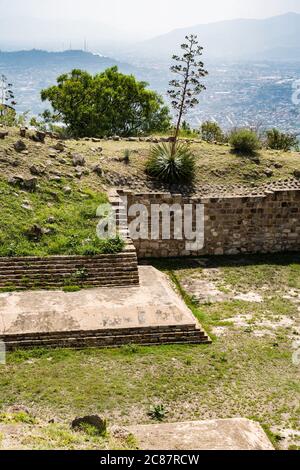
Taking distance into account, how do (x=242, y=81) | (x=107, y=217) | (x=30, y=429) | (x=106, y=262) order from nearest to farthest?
1. (x=30, y=429)
2. (x=106, y=262)
3. (x=107, y=217)
4. (x=242, y=81)

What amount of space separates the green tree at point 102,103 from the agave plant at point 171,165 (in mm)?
11159

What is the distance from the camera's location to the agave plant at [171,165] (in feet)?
57.5

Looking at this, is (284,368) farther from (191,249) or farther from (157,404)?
(191,249)

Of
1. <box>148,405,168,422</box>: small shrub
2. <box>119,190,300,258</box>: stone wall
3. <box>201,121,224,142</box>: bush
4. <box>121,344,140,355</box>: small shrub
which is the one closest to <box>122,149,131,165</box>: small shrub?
<box>119,190,300,258</box>: stone wall

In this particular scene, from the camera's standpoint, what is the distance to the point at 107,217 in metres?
14.8

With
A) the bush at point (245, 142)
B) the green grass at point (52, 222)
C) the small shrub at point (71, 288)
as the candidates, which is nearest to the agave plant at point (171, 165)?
the green grass at point (52, 222)

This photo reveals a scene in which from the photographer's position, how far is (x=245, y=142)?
19.5 meters

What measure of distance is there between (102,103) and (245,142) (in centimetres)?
1239

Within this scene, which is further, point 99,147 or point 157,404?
point 99,147

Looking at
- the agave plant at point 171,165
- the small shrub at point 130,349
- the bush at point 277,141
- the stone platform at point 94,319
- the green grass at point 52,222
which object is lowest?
the small shrub at point 130,349

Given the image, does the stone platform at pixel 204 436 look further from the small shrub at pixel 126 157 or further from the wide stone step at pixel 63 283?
the small shrub at pixel 126 157
